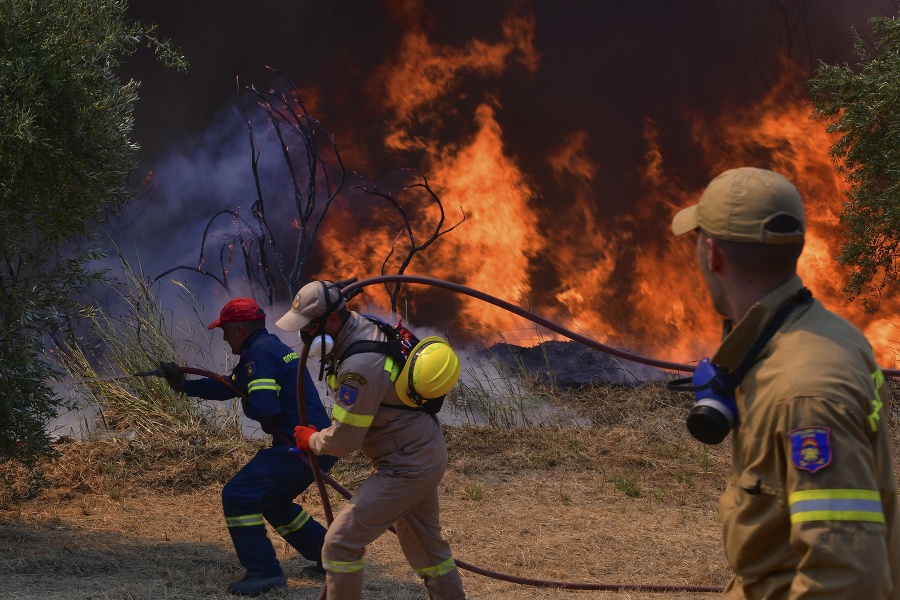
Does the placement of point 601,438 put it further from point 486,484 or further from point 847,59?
point 847,59

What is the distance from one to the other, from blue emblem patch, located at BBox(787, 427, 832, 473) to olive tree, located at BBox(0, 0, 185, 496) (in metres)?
4.61

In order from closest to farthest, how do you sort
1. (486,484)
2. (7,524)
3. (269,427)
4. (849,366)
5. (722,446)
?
(849,366)
(269,427)
(7,524)
(486,484)
(722,446)

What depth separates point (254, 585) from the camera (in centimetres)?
530

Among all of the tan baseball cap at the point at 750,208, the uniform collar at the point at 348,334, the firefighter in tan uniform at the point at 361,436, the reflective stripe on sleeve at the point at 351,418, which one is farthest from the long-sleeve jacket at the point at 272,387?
the tan baseball cap at the point at 750,208

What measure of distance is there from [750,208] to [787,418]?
0.47 metres

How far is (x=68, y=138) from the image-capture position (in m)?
5.59

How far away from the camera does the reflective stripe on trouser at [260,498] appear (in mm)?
5273

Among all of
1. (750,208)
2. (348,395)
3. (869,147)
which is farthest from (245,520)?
(869,147)

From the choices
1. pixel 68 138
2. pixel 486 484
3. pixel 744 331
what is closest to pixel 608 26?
pixel 486 484

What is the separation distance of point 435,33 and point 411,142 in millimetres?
1182

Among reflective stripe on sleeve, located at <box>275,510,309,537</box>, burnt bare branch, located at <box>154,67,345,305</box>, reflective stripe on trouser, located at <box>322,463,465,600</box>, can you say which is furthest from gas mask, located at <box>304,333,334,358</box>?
burnt bare branch, located at <box>154,67,345,305</box>

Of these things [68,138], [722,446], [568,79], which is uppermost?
[568,79]

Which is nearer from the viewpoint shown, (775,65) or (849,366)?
(849,366)

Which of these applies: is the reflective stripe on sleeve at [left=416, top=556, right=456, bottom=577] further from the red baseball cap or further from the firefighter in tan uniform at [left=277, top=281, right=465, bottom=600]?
the red baseball cap
